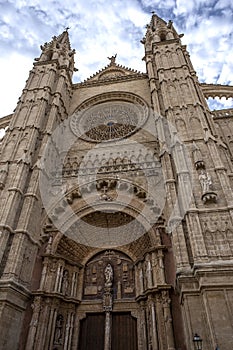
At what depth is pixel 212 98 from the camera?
18391 millimetres

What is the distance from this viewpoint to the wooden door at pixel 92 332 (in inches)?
355

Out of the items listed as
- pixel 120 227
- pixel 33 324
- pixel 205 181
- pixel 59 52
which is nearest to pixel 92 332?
pixel 33 324

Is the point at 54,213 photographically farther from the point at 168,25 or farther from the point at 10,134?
the point at 168,25

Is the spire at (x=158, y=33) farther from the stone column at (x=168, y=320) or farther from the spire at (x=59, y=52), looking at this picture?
the stone column at (x=168, y=320)

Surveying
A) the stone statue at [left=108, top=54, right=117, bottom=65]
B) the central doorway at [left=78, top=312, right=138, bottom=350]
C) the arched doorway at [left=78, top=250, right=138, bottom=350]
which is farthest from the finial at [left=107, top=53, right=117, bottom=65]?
the central doorway at [left=78, top=312, right=138, bottom=350]

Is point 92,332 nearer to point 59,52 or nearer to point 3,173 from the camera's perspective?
point 3,173

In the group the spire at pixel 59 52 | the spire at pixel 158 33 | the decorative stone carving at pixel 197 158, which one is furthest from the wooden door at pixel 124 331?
the spire at pixel 158 33

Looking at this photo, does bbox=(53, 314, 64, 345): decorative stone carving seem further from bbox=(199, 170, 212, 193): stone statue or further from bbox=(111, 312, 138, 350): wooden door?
bbox=(199, 170, 212, 193): stone statue

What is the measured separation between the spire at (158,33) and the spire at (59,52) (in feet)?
19.0

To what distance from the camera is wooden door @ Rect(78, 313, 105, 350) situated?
9.02 metres

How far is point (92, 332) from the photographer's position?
932 centimetres

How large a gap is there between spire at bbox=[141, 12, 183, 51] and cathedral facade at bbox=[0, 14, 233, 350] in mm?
4675

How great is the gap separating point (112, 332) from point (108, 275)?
1.83 meters

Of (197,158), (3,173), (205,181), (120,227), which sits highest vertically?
(3,173)
